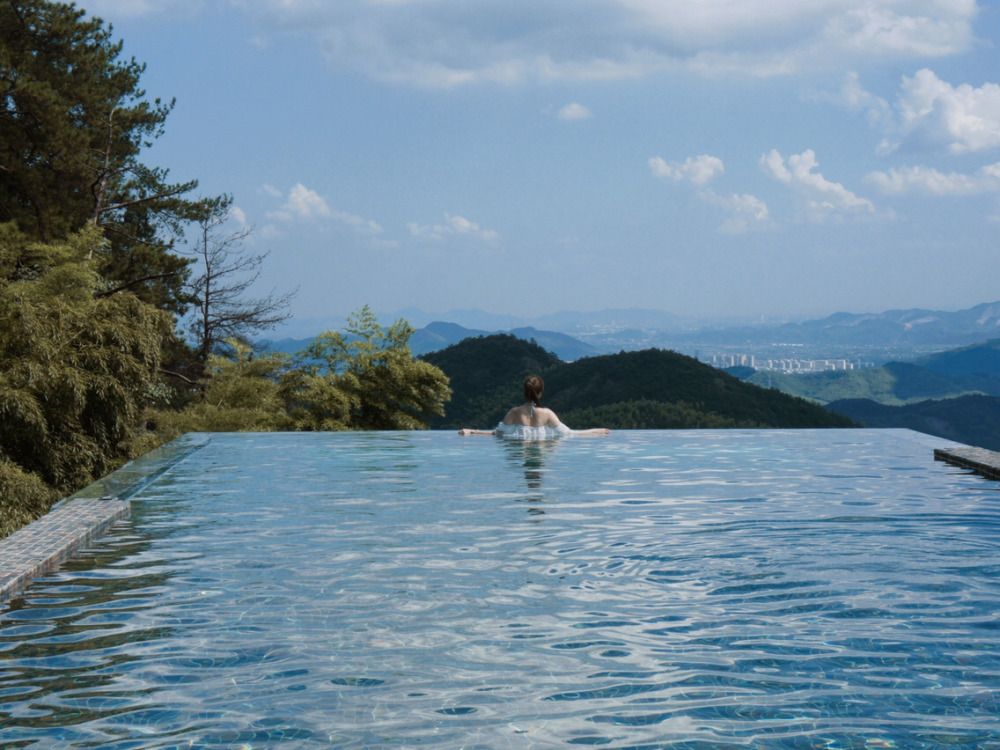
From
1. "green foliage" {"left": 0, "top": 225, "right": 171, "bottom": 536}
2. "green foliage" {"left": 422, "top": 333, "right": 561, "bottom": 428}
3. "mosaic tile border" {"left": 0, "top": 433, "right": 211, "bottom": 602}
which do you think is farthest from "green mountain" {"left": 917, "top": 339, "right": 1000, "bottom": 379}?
"mosaic tile border" {"left": 0, "top": 433, "right": 211, "bottom": 602}

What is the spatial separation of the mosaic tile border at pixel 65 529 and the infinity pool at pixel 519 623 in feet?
0.36

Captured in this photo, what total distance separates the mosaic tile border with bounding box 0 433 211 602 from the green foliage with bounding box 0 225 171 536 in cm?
350

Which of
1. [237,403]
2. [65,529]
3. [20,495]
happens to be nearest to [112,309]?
[20,495]

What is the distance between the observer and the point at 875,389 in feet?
344

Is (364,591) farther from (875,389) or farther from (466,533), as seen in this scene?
(875,389)

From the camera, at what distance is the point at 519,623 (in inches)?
186

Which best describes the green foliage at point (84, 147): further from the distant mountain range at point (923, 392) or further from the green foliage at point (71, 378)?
the distant mountain range at point (923, 392)

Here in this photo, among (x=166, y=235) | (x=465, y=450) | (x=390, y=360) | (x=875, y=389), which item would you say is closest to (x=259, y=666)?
(x=465, y=450)

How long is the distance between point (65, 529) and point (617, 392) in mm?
58538

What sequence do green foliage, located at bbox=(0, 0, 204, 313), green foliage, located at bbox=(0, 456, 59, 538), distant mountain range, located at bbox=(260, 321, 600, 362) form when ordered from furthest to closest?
distant mountain range, located at bbox=(260, 321, 600, 362), green foliage, located at bbox=(0, 0, 204, 313), green foliage, located at bbox=(0, 456, 59, 538)

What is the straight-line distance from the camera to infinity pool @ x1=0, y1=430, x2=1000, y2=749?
3502mm

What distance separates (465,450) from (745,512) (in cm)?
538

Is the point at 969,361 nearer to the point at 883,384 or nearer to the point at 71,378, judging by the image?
the point at 883,384

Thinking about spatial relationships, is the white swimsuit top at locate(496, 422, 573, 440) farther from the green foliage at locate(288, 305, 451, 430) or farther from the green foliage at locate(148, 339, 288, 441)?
the green foliage at locate(288, 305, 451, 430)
